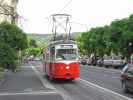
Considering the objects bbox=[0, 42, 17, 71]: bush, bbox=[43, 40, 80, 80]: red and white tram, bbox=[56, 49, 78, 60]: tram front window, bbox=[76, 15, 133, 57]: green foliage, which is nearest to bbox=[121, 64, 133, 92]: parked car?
bbox=[43, 40, 80, 80]: red and white tram

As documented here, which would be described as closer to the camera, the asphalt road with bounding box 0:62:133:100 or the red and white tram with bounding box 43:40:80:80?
the asphalt road with bounding box 0:62:133:100

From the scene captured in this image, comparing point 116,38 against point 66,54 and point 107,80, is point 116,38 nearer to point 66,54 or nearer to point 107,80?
point 107,80

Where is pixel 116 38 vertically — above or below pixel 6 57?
above

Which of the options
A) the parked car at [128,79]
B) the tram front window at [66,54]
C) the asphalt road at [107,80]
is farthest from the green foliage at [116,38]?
the parked car at [128,79]

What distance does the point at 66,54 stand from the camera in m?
27.6

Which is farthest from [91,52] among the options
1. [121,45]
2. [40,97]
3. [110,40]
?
[40,97]

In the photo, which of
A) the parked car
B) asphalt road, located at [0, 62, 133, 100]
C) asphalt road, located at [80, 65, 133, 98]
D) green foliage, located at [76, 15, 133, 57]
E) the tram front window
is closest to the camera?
asphalt road, located at [0, 62, 133, 100]

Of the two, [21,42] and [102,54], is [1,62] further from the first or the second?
[102,54]

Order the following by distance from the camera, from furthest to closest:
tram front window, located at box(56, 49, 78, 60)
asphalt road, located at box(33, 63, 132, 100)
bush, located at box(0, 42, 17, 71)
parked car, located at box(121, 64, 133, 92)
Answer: bush, located at box(0, 42, 17, 71), tram front window, located at box(56, 49, 78, 60), parked car, located at box(121, 64, 133, 92), asphalt road, located at box(33, 63, 132, 100)

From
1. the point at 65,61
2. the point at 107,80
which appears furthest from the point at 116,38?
the point at 65,61

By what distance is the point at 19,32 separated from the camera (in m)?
59.3

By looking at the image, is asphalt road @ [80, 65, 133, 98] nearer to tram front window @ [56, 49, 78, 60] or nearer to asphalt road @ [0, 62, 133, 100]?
asphalt road @ [0, 62, 133, 100]

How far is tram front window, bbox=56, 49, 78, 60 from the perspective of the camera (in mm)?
27453

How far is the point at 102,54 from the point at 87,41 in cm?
982
